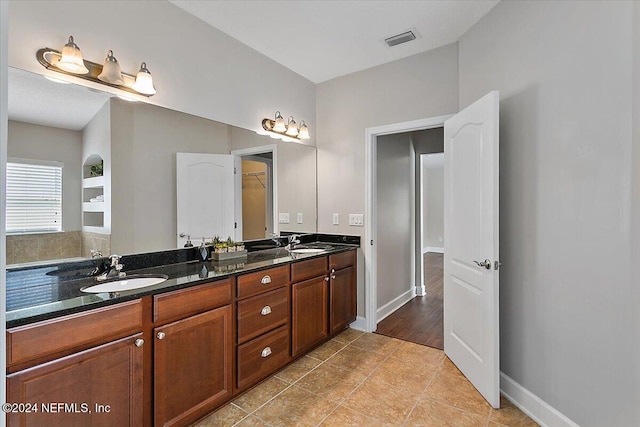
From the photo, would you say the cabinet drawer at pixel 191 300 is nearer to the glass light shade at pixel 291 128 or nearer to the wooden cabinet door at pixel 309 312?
the wooden cabinet door at pixel 309 312

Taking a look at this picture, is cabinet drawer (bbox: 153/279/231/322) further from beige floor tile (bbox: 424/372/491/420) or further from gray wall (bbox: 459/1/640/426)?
gray wall (bbox: 459/1/640/426)

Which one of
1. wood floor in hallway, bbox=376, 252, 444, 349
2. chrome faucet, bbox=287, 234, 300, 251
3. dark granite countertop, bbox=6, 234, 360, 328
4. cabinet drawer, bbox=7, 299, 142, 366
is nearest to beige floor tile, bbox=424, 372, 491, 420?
wood floor in hallway, bbox=376, 252, 444, 349

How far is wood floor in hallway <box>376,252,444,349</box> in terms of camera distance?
124 inches

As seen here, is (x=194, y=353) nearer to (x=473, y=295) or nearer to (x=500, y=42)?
(x=473, y=295)

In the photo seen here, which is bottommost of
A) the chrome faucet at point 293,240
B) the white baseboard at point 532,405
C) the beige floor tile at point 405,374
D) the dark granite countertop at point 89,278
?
the beige floor tile at point 405,374

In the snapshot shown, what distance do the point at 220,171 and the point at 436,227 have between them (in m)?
7.59

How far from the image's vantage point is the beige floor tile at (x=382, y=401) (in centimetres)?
197

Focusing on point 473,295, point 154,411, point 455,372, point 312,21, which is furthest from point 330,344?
point 312,21

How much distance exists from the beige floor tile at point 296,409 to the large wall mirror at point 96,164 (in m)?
1.27

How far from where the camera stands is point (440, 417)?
6.38 feet

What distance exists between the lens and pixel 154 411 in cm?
160

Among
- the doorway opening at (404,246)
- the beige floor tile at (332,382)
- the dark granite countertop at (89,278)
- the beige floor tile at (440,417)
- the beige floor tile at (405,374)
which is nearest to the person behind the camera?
the dark granite countertop at (89,278)

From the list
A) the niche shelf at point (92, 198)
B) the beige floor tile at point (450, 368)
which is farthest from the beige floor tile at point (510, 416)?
the niche shelf at point (92, 198)

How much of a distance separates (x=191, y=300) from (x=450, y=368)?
204 cm
